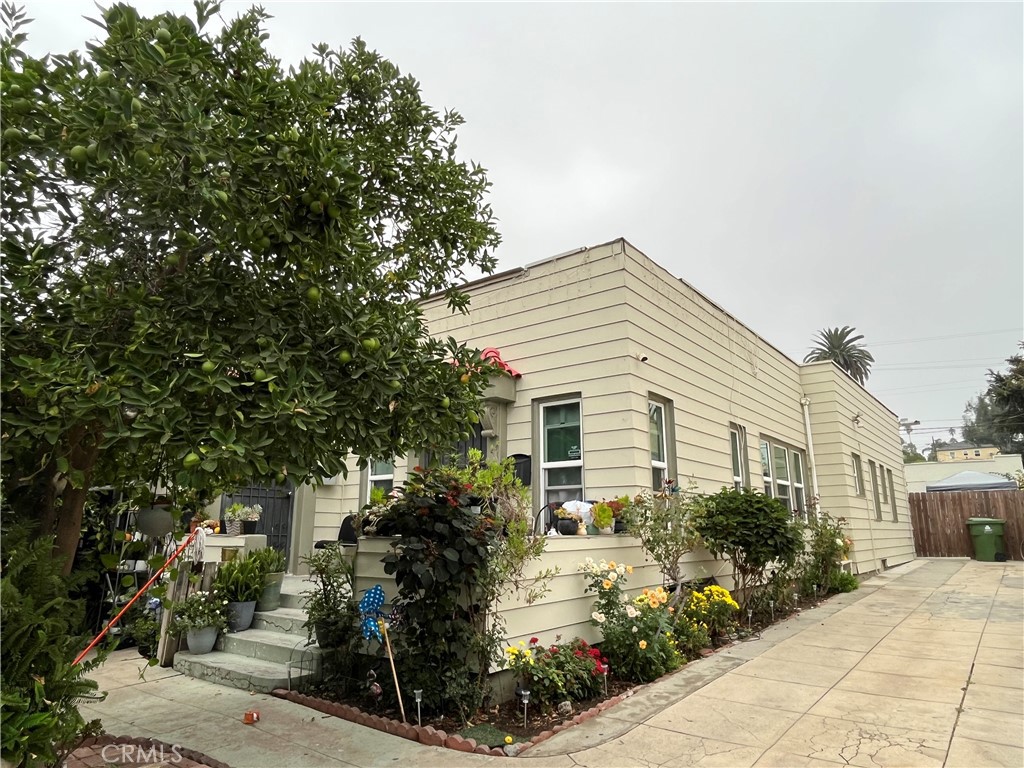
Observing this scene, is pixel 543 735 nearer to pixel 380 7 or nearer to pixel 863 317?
pixel 380 7

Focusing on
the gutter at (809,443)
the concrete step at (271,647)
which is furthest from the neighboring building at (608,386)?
the concrete step at (271,647)

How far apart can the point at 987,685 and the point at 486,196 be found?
220 inches

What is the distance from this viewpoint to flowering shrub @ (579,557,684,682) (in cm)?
500

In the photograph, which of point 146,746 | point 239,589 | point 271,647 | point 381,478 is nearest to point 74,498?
point 146,746

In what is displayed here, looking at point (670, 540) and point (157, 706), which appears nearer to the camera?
point (157, 706)

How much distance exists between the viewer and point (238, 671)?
5.07 metres

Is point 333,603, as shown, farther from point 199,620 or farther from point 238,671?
point 199,620

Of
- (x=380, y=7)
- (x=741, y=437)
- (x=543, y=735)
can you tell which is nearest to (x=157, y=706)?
(x=543, y=735)

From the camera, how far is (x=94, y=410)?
209cm

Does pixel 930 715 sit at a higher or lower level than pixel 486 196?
lower

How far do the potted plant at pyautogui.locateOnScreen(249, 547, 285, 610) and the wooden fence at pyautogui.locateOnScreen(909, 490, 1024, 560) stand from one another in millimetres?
20828

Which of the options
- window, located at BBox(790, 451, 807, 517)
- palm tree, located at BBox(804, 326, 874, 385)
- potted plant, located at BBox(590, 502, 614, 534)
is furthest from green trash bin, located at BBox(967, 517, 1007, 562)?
palm tree, located at BBox(804, 326, 874, 385)

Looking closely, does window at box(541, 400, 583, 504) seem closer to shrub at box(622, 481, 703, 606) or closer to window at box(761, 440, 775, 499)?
shrub at box(622, 481, 703, 606)

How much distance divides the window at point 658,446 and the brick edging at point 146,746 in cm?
505
